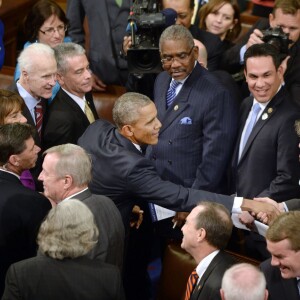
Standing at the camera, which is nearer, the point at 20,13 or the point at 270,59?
the point at 270,59

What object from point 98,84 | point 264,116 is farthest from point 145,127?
point 98,84

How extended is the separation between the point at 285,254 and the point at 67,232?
0.89 meters

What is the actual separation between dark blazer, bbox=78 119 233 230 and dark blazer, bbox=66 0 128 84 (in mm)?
1593

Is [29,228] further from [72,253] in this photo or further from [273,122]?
[273,122]

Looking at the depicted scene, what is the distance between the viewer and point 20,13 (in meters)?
6.43

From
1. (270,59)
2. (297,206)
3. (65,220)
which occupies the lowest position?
(297,206)

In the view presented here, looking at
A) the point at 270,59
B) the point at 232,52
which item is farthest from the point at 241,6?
the point at 270,59

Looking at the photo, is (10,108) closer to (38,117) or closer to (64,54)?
(38,117)

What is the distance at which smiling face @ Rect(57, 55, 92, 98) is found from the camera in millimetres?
4543

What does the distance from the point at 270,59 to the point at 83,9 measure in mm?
1897

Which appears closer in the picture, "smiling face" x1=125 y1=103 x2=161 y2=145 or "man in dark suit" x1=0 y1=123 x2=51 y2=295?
"man in dark suit" x1=0 y1=123 x2=51 y2=295

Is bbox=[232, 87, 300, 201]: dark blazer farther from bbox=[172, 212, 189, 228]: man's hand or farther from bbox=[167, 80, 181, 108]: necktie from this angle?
bbox=[167, 80, 181, 108]: necktie

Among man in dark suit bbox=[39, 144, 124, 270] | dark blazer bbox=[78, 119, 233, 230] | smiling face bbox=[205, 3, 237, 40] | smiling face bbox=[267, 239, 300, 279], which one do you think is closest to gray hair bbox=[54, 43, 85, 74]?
dark blazer bbox=[78, 119, 233, 230]

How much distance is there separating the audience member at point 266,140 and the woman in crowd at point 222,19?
1.29m
